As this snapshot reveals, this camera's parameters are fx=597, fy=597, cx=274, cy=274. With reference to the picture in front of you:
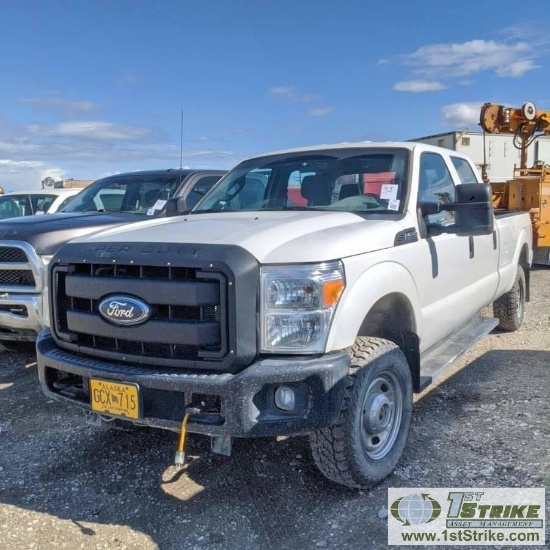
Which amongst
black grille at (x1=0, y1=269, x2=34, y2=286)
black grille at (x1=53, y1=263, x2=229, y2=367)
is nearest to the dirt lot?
black grille at (x1=53, y1=263, x2=229, y2=367)

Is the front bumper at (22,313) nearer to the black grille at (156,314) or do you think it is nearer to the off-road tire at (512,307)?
the black grille at (156,314)

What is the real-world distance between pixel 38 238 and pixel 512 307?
4.94 meters

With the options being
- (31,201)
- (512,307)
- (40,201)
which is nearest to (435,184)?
(512,307)

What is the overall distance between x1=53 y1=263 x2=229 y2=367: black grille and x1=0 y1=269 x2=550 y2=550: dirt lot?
877 millimetres

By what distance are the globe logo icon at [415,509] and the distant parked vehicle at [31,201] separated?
7.07 meters

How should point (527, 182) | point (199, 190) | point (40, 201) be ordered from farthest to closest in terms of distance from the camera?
point (527, 182) < point (40, 201) < point (199, 190)

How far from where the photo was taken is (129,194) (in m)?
6.86

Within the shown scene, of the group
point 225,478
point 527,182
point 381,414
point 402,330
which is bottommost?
point 225,478

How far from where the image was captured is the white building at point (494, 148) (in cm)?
1534

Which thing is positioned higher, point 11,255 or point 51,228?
point 51,228

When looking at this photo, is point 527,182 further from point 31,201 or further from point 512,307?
point 31,201

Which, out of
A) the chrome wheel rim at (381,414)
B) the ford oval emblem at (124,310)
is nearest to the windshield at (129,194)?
the ford oval emblem at (124,310)

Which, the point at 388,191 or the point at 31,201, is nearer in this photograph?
the point at 388,191

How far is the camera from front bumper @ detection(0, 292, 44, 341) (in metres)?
5.21
